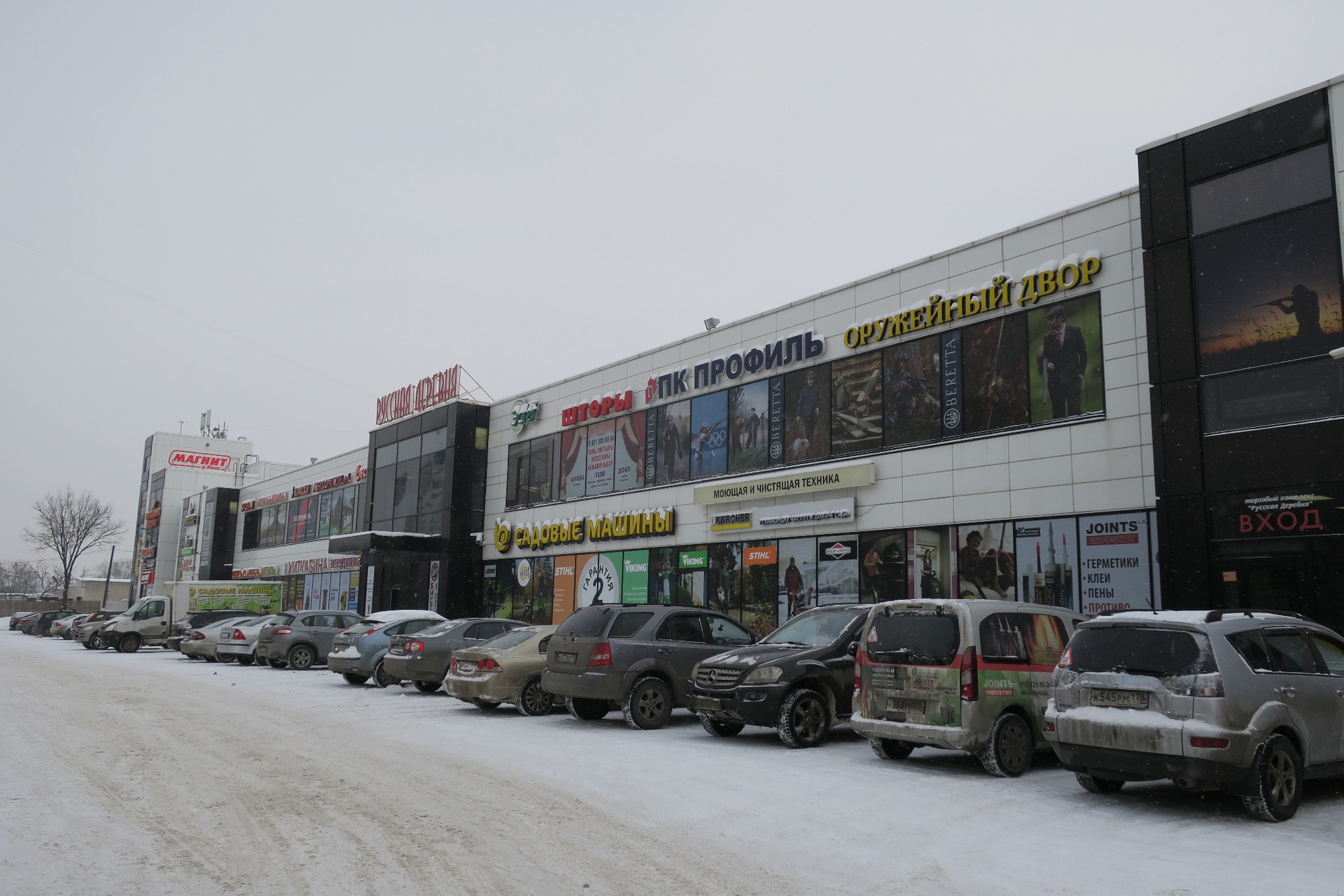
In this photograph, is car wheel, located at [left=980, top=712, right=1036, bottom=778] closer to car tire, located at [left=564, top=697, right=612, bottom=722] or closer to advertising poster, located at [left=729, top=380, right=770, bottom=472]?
car tire, located at [left=564, top=697, right=612, bottom=722]

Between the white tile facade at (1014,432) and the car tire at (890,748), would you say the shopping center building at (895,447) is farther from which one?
the car tire at (890,748)

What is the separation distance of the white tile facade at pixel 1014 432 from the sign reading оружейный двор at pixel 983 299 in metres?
0.18

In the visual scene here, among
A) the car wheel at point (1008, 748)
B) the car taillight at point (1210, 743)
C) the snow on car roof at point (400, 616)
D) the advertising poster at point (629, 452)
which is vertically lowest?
the car wheel at point (1008, 748)

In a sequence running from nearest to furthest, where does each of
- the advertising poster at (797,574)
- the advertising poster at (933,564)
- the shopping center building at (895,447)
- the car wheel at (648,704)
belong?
the car wheel at (648,704) < the shopping center building at (895,447) < the advertising poster at (933,564) < the advertising poster at (797,574)

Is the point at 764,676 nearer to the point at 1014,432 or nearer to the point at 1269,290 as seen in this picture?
the point at 1014,432

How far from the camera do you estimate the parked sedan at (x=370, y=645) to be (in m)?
20.6

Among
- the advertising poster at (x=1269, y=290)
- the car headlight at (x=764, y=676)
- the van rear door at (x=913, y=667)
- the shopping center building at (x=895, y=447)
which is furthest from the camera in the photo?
the shopping center building at (x=895, y=447)

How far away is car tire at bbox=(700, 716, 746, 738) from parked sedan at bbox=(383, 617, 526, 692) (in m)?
6.57

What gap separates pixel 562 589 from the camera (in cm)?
3152

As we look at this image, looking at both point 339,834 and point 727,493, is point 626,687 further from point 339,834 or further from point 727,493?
point 727,493

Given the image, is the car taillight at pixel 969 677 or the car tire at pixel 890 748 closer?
the car taillight at pixel 969 677

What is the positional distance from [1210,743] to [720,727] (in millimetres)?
6348

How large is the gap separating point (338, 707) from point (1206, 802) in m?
12.6

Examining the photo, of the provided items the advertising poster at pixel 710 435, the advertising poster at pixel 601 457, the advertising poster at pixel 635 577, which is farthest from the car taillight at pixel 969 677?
the advertising poster at pixel 601 457
